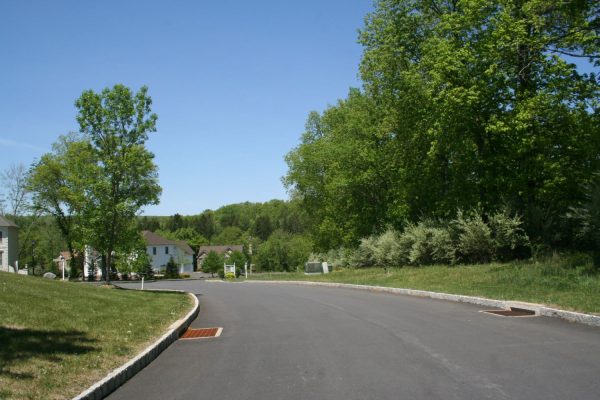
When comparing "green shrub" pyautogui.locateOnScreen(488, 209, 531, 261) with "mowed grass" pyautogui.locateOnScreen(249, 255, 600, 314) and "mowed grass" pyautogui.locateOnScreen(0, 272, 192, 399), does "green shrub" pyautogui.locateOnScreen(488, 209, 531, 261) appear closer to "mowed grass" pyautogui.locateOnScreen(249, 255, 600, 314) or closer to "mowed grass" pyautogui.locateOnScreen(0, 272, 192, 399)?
"mowed grass" pyautogui.locateOnScreen(249, 255, 600, 314)

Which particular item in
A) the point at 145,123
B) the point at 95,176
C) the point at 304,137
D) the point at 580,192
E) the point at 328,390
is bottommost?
the point at 328,390

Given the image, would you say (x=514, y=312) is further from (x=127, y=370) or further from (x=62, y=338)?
(x=62, y=338)

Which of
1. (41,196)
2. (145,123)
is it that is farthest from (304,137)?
(145,123)

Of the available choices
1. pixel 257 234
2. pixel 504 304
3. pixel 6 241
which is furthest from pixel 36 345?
pixel 257 234

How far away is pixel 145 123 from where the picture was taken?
94.2 ft

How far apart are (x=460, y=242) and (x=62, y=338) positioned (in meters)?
20.8

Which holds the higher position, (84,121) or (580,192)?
(84,121)

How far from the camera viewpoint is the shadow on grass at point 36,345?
7.54 meters

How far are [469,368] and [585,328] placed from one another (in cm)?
455

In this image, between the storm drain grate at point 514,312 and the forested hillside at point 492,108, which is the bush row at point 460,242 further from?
the storm drain grate at point 514,312

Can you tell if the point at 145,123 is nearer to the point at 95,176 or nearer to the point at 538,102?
the point at 95,176

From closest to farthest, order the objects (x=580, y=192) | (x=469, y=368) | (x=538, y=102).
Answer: (x=469, y=368) → (x=538, y=102) → (x=580, y=192)

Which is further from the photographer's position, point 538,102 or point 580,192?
point 580,192

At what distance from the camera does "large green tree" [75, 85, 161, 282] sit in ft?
92.1
